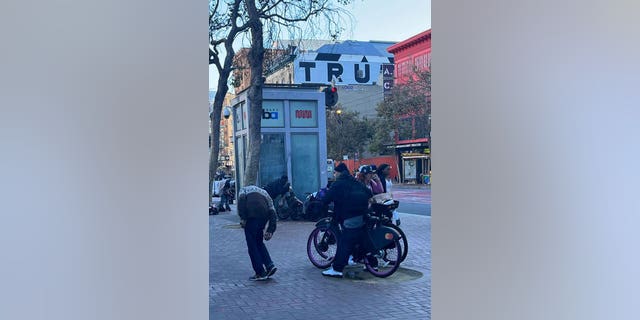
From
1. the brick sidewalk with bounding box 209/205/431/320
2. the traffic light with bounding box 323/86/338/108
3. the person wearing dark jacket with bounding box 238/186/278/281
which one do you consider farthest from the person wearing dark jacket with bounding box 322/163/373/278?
the traffic light with bounding box 323/86/338/108

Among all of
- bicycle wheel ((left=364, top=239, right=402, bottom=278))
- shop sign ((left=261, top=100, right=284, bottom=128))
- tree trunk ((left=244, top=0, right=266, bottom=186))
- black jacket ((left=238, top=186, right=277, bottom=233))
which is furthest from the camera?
shop sign ((left=261, top=100, right=284, bottom=128))

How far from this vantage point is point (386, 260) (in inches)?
236

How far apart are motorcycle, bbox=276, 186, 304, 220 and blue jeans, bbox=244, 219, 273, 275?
4.59m

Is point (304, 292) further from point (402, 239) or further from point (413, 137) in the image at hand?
point (413, 137)

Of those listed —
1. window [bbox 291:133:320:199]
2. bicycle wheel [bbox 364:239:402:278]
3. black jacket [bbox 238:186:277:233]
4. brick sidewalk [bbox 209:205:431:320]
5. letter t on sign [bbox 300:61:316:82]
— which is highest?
letter t on sign [bbox 300:61:316:82]

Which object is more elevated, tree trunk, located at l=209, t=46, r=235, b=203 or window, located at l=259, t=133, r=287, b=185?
tree trunk, located at l=209, t=46, r=235, b=203

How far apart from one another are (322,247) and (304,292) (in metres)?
1.14

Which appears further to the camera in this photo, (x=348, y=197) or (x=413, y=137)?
(x=413, y=137)

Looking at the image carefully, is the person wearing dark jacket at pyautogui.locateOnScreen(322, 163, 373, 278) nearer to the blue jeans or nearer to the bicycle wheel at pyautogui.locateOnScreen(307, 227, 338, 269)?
the bicycle wheel at pyautogui.locateOnScreen(307, 227, 338, 269)

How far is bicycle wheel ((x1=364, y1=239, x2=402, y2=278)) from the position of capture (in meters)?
5.82

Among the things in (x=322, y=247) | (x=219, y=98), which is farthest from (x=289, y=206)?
(x=322, y=247)
